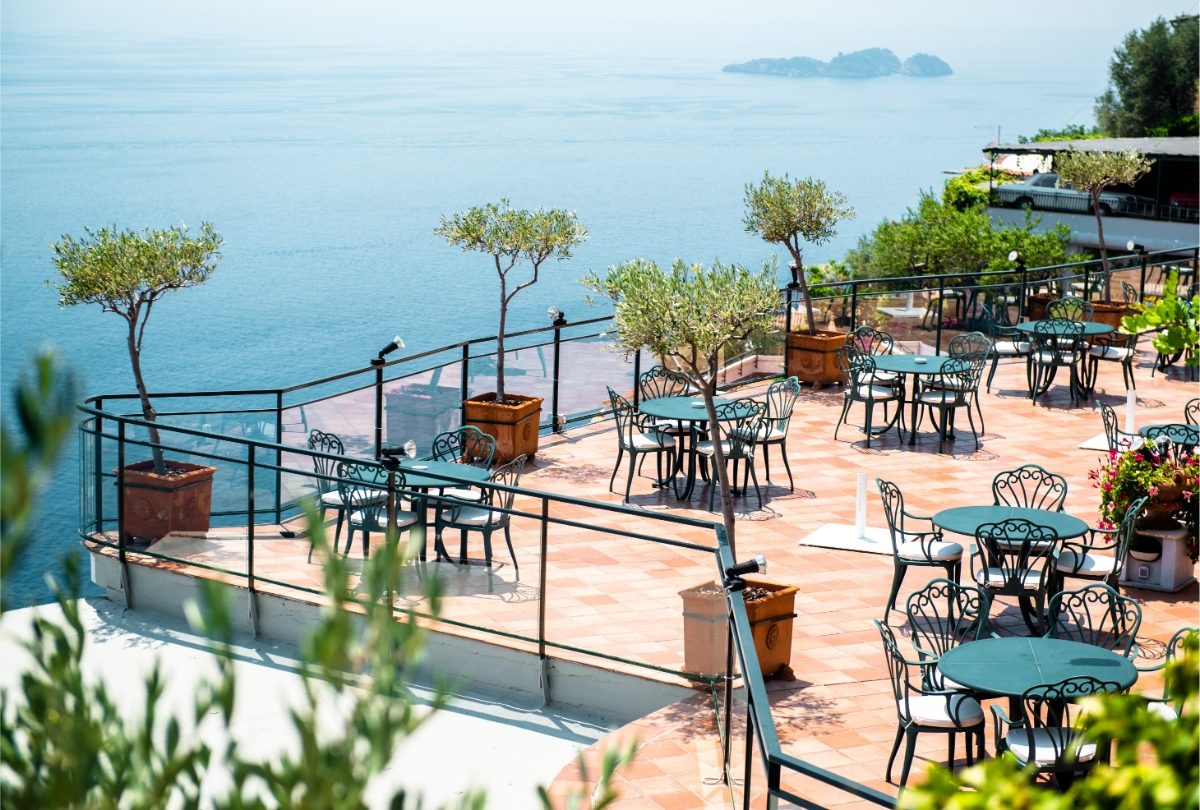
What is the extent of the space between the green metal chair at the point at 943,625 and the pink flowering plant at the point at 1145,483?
1188 millimetres

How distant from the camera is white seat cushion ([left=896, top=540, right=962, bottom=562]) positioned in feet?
30.0

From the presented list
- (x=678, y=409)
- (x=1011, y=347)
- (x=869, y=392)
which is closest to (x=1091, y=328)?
(x=1011, y=347)

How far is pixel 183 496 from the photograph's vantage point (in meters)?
10.9

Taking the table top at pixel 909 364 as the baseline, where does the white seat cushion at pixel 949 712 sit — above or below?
below

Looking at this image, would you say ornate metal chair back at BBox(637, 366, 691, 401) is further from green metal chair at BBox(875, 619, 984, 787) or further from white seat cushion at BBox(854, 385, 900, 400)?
green metal chair at BBox(875, 619, 984, 787)

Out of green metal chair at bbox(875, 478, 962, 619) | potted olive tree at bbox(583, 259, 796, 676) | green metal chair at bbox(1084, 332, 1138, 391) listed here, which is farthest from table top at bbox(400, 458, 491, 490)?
green metal chair at bbox(1084, 332, 1138, 391)

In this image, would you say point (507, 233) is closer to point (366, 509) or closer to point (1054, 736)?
point (366, 509)

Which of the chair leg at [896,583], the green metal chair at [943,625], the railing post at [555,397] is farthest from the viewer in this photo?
the railing post at [555,397]

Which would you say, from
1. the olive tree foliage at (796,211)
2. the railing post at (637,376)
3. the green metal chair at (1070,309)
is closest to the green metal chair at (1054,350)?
the green metal chair at (1070,309)

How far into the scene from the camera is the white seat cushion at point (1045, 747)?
6164 mm

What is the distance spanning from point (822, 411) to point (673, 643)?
7.80 m

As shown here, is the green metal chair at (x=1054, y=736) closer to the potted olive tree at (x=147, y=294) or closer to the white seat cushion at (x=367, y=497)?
the white seat cushion at (x=367, y=497)

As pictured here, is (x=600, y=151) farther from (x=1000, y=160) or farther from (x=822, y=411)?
(x=822, y=411)

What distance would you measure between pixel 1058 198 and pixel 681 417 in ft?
129
